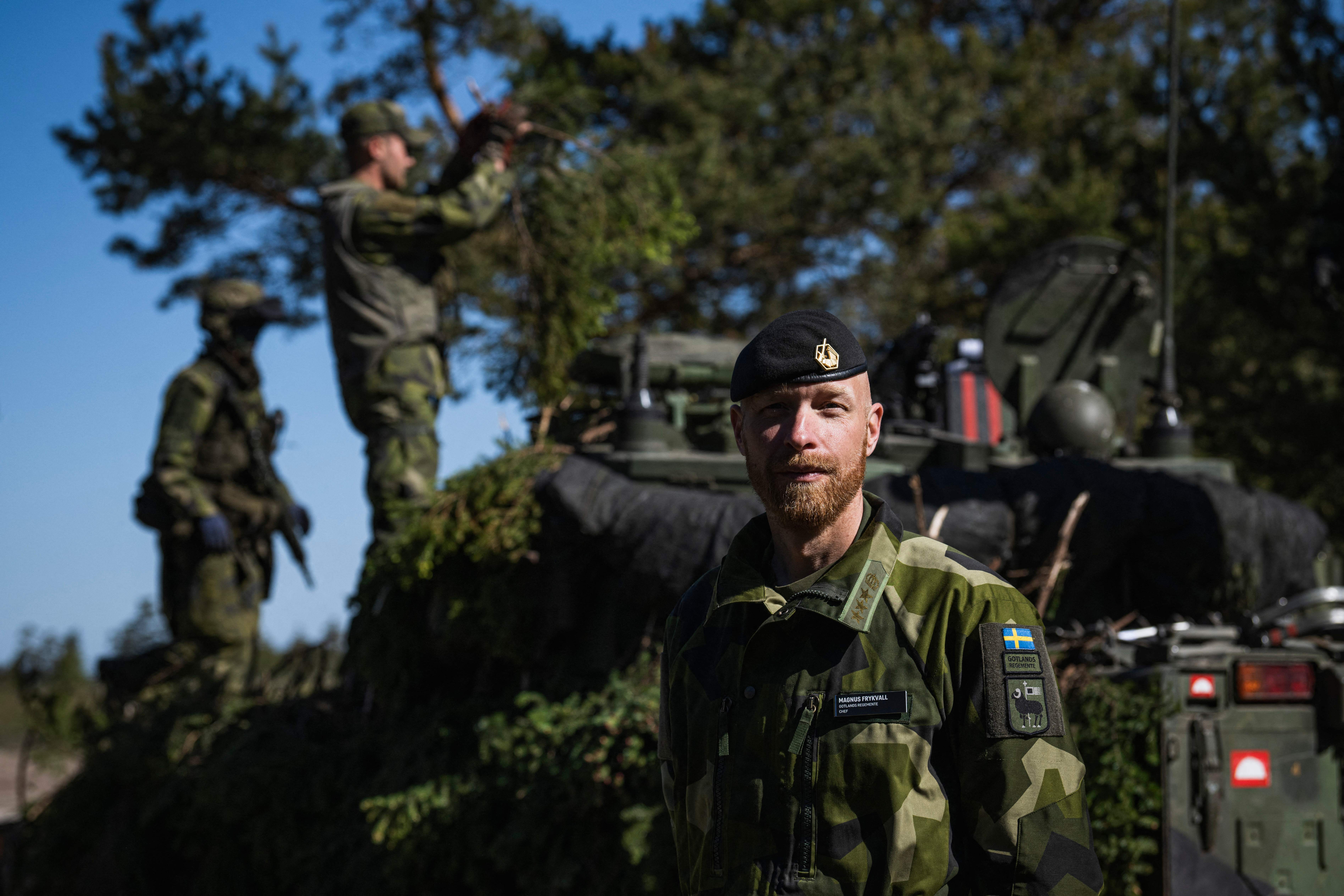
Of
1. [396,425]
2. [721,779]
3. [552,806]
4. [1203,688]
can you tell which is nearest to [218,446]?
[396,425]

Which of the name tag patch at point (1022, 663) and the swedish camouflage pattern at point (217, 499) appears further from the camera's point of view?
the swedish camouflage pattern at point (217, 499)

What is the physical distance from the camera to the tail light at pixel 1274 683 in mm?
3447

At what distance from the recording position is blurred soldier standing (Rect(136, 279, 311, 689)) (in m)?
6.80

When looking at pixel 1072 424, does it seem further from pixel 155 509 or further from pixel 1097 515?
pixel 155 509

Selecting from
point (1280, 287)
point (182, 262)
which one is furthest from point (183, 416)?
point (1280, 287)

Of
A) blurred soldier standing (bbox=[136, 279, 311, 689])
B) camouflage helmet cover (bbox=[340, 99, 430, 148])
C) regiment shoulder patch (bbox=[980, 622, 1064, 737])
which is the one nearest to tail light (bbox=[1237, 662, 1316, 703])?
regiment shoulder patch (bbox=[980, 622, 1064, 737])

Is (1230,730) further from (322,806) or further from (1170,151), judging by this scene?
(1170,151)

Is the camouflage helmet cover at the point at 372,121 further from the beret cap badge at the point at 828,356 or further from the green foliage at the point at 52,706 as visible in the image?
the beret cap badge at the point at 828,356

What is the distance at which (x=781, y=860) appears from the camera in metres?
2.01

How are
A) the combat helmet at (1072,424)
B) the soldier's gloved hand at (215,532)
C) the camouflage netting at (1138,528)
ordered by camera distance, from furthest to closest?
1. the soldier's gloved hand at (215,532)
2. the combat helmet at (1072,424)
3. the camouflage netting at (1138,528)

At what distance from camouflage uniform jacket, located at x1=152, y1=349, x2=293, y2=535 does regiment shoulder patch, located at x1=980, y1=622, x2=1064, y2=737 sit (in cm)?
562

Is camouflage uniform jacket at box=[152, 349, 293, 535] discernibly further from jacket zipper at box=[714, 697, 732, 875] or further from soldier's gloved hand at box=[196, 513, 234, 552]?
jacket zipper at box=[714, 697, 732, 875]

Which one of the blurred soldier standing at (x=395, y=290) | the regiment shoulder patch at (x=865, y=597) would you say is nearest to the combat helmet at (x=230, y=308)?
the blurred soldier standing at (x=395, y=290)

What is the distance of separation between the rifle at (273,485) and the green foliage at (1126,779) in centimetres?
508
